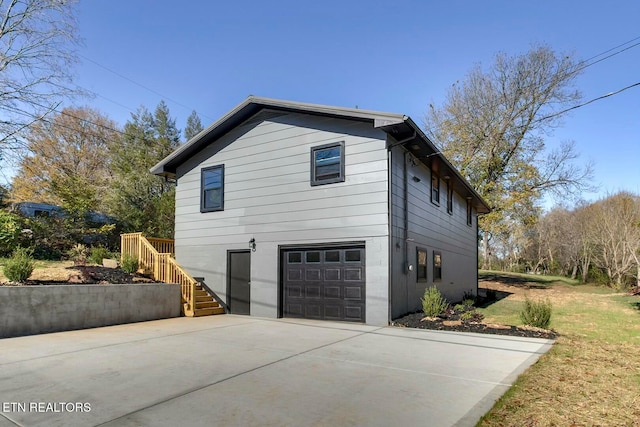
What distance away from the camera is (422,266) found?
11.8 meters

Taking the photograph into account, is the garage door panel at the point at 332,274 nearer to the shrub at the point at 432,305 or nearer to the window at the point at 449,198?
the shrub at the point at 432,305

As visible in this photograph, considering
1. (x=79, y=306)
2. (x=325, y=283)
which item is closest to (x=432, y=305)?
(x=325, y=283)

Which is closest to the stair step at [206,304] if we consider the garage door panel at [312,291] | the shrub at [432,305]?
the garage door panel at [312,291]

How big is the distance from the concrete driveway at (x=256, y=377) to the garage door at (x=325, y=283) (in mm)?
1627

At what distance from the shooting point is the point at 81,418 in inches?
138

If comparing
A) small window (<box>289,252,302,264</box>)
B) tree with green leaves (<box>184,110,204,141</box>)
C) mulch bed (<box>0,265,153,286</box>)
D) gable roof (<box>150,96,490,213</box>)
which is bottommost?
mulch bed (<box>0,265,153,286</box>)

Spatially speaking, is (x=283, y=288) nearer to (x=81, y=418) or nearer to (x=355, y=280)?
(x=355, y=280)

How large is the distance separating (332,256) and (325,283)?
0.75m

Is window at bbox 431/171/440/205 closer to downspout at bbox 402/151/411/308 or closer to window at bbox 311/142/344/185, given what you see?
downspout at bbox 402/151/411/308

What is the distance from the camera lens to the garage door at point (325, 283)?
9.82 meters

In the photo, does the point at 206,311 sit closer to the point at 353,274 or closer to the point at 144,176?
the point at 353,274

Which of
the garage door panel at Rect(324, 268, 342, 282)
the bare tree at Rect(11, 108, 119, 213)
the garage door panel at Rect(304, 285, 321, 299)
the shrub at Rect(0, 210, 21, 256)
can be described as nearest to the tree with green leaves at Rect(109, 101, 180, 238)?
the bare tree at Rect(11, 108, 119, 213)

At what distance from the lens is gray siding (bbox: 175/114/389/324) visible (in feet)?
31.6

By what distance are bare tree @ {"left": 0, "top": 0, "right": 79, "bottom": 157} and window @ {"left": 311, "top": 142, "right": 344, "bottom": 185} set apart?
35.0ft
